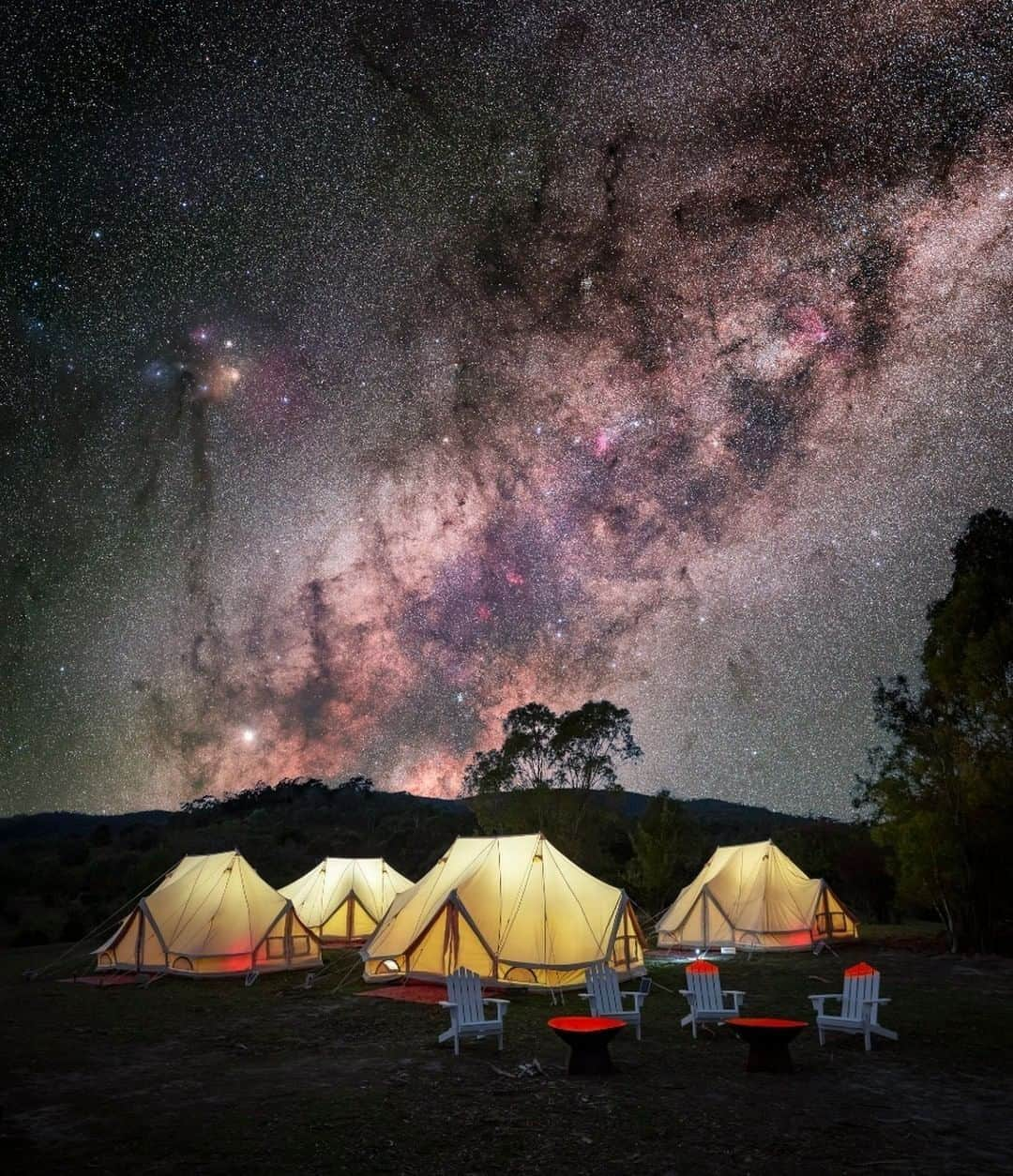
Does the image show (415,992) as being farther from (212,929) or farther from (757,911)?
(757,911)

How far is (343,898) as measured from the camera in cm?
2470

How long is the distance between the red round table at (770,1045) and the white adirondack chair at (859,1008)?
1.19 metres

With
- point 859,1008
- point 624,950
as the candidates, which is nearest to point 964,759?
point 624,950

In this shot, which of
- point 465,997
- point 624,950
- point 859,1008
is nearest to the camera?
point 859,1008

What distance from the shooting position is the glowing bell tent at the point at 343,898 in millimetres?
24609

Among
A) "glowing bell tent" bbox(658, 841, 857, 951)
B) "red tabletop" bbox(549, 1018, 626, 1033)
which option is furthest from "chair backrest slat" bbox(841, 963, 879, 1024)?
"glowing bell tent" bbox(658, 841, 857, 951)

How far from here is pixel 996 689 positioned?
67.3 ft

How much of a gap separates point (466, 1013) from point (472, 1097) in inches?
93.7

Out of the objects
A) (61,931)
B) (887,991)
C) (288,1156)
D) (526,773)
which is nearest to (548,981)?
(887,991)

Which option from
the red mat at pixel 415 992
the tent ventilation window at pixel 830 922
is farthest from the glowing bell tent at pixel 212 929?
the tent ventilation window at pixel 830 922

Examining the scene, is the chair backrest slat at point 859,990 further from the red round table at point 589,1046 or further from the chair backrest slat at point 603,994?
the red round table at point 589,1046

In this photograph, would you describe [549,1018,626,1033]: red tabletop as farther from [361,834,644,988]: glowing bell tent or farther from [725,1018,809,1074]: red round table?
[361,834,644,988]: glowing bell tent

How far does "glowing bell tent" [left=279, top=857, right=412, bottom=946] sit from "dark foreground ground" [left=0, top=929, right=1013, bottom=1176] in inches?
427

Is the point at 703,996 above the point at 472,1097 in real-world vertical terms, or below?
above
